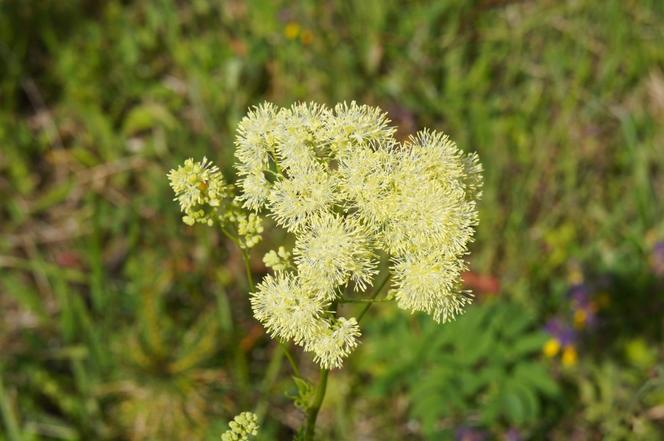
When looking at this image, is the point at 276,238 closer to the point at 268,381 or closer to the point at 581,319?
the point at 268,381

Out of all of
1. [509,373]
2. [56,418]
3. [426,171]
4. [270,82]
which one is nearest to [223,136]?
[270,82]

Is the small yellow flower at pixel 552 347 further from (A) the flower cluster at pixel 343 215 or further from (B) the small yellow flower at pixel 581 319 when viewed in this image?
(A) the flower cluster at pixel 343 215

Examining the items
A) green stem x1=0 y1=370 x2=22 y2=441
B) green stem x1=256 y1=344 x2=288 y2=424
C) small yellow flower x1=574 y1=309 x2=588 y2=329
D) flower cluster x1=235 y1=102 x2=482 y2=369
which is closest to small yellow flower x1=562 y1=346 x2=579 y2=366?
→ small yellow flower x1=574 y1=309 x2=588 y2=329

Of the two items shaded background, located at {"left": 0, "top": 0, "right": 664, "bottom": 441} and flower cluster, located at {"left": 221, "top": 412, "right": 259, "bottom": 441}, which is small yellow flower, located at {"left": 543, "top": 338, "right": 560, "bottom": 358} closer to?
shaded background, located at {"left": 0, "top": 0, "right": 664, "bottom": 441}

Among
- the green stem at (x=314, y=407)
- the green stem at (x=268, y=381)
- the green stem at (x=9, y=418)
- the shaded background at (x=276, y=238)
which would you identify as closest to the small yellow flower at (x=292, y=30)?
the shaded background at (x=276, y=238)

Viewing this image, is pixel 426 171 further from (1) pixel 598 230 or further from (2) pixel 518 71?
(2) pixel 518 71
